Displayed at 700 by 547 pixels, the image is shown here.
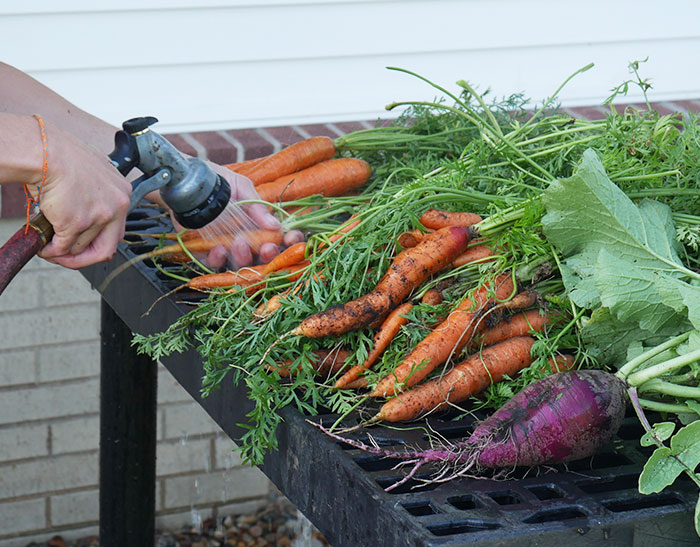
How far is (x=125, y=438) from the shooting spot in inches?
97.0

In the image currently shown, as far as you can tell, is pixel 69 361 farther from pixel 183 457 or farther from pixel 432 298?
pixel 432 298

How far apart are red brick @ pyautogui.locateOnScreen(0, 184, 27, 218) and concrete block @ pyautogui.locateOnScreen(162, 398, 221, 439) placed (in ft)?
3.09

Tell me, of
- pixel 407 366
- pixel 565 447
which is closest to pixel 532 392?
pixel 565 447

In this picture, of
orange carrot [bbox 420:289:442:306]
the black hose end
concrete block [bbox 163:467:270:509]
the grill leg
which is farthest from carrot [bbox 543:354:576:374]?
concrete block [bbox 163:467:270:509]

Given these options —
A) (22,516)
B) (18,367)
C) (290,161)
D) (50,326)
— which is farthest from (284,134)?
(22,516)

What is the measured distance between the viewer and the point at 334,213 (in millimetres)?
2205

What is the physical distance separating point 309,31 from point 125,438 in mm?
1804

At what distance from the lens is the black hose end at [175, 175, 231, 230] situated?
1.92 metres

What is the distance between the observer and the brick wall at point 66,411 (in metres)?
3.21

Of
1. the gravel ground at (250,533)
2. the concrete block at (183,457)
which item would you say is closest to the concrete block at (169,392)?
the concrete block at (183,457)

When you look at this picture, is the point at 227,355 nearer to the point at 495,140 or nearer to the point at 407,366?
the point at 407,366

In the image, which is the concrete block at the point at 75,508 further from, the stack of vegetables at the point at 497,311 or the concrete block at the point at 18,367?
the stack of vegetables at the point at 497,311

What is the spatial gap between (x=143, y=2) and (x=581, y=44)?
1.87 metres

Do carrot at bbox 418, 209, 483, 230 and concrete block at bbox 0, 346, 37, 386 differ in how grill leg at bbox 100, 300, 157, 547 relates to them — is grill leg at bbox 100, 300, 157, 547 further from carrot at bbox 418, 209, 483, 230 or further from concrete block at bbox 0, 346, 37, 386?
carrot at bbox 418, 209, 483, 230
